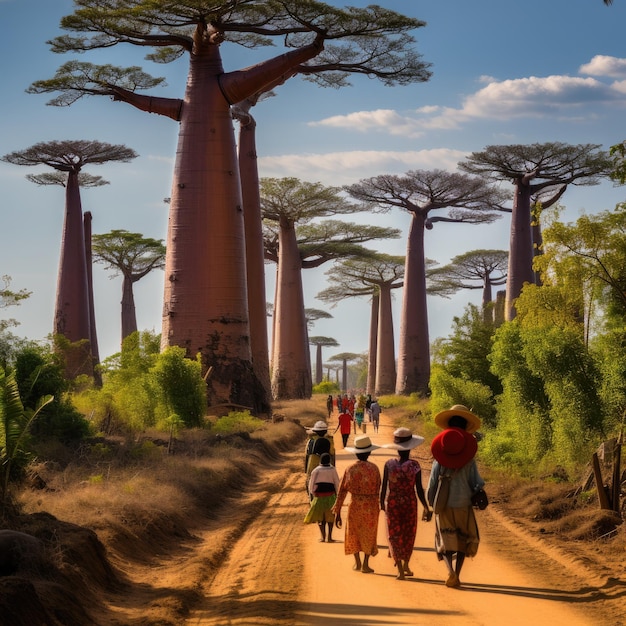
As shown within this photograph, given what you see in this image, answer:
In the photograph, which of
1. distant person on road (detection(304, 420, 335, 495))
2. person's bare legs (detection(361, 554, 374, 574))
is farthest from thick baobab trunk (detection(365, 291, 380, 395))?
person's bare legs (detection(361, 554, 374, 574))

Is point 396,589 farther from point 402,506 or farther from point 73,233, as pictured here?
point 73,233

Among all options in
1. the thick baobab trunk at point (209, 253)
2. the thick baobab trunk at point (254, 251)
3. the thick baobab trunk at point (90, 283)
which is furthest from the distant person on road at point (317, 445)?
the thick baobab trunk at point (90, 283)

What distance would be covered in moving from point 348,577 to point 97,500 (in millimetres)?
3395

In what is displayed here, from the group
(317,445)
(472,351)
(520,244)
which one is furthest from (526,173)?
(317,445)

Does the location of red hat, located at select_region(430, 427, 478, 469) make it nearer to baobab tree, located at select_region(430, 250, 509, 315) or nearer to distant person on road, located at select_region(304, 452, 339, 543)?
distant person on road, located at select_region(304, 452, 339, 543)

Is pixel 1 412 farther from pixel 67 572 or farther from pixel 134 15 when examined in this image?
pixel 134 15

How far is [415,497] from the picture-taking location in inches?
324

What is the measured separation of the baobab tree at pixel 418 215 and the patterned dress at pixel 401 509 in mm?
32899

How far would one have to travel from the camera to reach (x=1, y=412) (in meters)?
8.71

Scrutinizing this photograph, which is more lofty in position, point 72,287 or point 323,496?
point 72,287

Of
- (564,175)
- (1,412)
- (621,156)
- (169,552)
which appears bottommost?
(169,552)

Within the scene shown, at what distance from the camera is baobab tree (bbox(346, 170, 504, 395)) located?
135 ft

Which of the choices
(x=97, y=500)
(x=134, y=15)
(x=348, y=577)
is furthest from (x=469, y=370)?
(x=348, y=577)

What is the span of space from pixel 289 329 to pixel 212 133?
65.2ft
